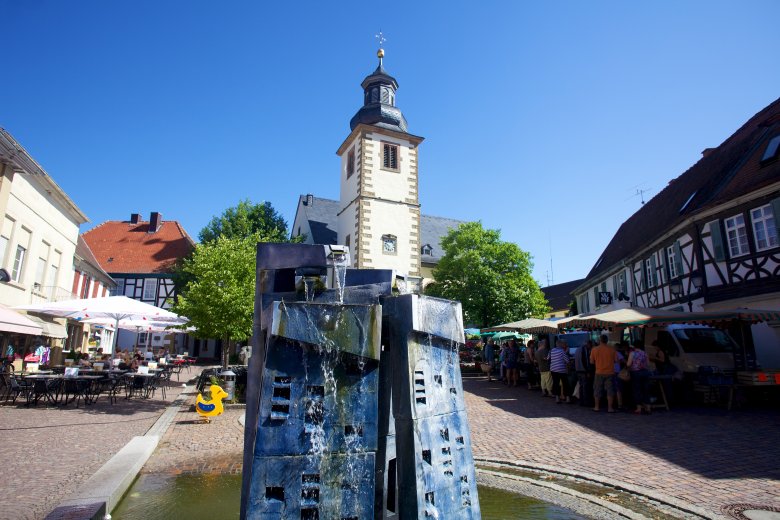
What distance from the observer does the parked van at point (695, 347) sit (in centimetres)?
1258

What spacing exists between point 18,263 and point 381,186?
1979cm

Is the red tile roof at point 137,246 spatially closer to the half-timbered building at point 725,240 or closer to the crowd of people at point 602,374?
the crowd of people at point 602,374

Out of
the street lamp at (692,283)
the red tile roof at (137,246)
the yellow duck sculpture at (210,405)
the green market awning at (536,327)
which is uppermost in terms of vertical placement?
the red tile roof at (137,246)

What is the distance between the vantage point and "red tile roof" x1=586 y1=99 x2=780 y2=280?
16.5 m

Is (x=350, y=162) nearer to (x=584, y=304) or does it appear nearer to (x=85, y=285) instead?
(x=85, y=285)

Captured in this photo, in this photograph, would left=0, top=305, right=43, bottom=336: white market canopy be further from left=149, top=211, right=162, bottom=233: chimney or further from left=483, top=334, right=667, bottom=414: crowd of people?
left=149, top=211, right=162, bottom=233: chimney

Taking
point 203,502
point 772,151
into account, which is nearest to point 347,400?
point 203,502

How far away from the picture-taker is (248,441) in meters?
3.89

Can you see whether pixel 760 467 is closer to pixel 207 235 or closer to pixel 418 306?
pixel 418 306

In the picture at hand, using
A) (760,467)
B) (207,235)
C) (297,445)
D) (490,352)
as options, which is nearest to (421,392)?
(297,445)

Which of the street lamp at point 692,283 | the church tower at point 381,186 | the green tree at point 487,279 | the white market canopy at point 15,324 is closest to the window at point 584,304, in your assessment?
the green tree at point 487,279

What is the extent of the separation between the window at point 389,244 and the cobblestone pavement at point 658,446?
1924 cm

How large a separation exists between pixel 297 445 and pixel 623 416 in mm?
9818

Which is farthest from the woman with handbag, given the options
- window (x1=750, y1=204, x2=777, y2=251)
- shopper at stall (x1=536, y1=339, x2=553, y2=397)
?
window (x1=750, y1=204, x2=777, y2=251)
